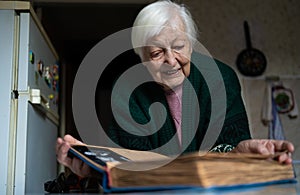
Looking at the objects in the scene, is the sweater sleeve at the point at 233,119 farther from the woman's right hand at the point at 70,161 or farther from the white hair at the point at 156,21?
the woman's right hand at the point at 70,161

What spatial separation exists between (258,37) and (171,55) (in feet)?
5.12

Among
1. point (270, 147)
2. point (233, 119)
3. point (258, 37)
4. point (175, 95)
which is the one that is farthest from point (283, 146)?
point (258, 37)

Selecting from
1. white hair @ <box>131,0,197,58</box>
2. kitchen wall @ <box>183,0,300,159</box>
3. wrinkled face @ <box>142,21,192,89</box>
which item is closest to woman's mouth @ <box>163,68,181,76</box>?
wrinkled face @ <box>142,21,192,89</box>

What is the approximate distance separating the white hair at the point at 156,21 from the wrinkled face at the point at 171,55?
0.06 ft

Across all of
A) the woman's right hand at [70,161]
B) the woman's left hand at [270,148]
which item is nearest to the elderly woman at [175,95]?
the woman's left hand at [270,148]

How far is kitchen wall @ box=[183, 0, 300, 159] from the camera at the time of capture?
7.65 ft

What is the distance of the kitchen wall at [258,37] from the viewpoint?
2.33 metres

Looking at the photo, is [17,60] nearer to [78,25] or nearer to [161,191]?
[161,191]

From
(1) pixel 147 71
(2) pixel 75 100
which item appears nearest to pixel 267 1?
(2) pixel 75 100

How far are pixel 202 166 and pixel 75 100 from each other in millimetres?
1744

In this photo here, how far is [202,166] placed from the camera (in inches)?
18.1

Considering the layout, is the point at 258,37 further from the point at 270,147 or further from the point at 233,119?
the point at 270,147

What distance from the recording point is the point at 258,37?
2.43 metres

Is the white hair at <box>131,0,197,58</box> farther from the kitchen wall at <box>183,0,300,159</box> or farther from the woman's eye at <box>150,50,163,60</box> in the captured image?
the kitchen wall at <box>183,0,300,159</box>
